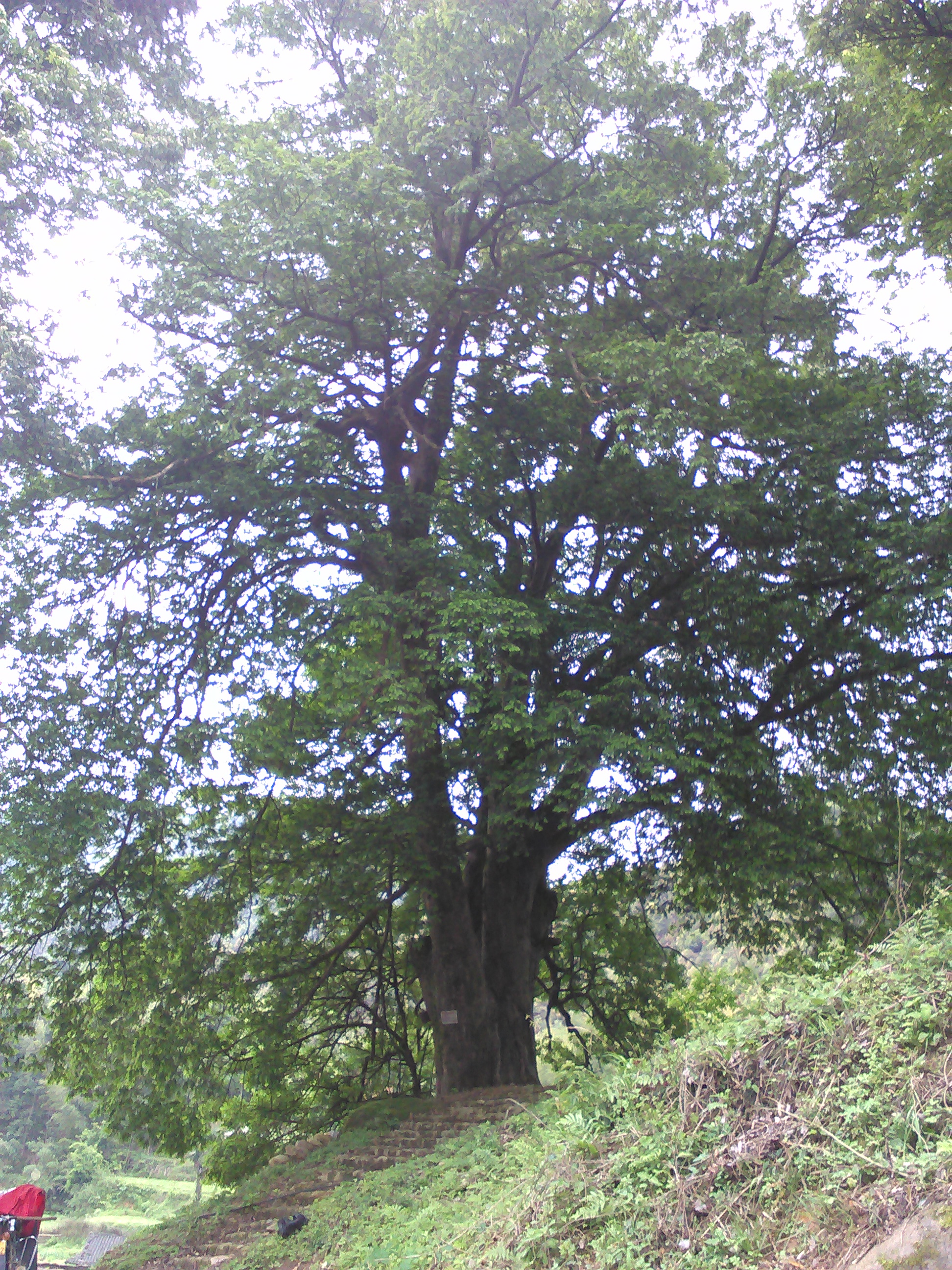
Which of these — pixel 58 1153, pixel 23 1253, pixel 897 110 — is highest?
pixel 897 110

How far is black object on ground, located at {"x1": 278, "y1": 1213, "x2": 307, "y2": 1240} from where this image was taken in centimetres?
741

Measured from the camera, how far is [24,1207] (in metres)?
9.53

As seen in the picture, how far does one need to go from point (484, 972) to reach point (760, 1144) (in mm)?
8370

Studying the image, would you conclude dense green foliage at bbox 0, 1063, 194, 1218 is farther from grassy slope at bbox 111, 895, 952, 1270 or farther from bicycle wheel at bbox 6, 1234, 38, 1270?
grassy slope at bbox 111, 895, 952, 1270

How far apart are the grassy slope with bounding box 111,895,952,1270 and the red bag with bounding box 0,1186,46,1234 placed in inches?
220

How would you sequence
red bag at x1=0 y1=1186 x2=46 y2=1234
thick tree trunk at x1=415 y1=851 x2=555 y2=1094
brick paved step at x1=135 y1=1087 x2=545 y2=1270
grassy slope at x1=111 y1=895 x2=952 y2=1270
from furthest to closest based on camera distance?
1. thick tree trunk at x1=415 y1=851 x2=555 y2=1094
2. red bag at x1=0 y1=1186 x2=46 y2=1234
3. brick paved step at x1=135 y1=1087 x2=545 y2=1270
4. grassy slope at x1=111 y1=895 x2=952 y2=1270

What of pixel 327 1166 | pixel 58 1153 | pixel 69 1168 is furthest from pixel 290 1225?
pixel 58 1153

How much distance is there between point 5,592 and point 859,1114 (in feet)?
31.3

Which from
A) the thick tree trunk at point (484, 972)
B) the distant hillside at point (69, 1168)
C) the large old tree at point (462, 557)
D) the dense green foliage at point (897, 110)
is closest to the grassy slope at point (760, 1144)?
the large old tree at point (462, 557)

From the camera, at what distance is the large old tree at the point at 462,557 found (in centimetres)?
974

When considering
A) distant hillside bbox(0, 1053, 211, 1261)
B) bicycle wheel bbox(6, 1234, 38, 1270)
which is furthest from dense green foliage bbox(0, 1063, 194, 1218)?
bicycle wheel bbox(6, 1234, 38, 1270)

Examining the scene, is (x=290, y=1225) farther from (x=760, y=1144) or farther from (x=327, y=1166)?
(x=760, y=1144)

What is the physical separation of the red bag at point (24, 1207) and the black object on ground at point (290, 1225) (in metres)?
3.44

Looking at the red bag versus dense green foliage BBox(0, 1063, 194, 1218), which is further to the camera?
dense green foliage BBox(0, 1063, 194, 1218)
